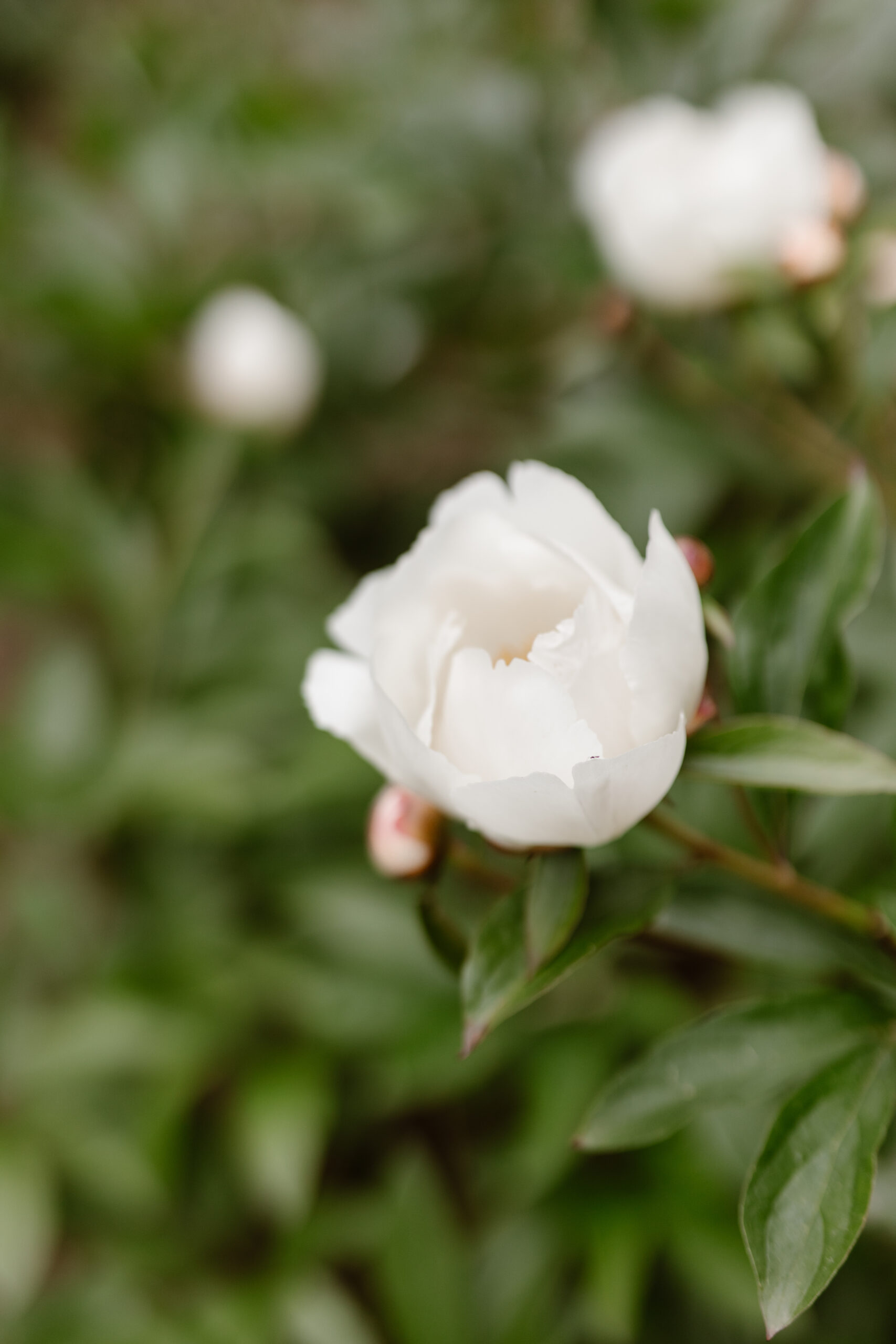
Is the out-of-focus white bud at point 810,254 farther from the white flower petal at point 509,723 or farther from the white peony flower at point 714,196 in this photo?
the white flower petal at point 509,723

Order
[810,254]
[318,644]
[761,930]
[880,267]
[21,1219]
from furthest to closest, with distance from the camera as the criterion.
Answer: [318,644] → [21,1219] → [880,267] → [810,254] → [761,930]

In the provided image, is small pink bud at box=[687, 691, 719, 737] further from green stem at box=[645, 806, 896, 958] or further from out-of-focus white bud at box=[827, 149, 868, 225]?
out-of-focus white bud at box=[827, 149, 868, 225]

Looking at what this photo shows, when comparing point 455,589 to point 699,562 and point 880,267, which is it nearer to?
point 699,562

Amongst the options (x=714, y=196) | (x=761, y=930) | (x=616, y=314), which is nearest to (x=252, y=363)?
(x=616, y=314)

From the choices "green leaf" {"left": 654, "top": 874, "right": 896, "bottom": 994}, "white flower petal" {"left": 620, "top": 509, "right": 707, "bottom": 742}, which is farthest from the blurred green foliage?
"white flower petal" {"left": 620, "top": 509, "right": 707, "bottom": 742}

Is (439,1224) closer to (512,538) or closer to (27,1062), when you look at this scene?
(27,1062)

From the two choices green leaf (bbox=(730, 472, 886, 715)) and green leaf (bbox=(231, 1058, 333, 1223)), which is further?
green leaf (bbox=(231, 1058, 333, 1223))
